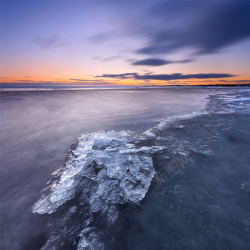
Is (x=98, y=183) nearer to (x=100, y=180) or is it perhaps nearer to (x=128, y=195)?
(x=100, y=180)

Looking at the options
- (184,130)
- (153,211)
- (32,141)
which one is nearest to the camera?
(153,211)

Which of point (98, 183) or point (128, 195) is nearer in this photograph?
point (128, 195)

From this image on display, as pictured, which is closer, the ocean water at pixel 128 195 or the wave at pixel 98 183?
the ocean water at pixel 128 195

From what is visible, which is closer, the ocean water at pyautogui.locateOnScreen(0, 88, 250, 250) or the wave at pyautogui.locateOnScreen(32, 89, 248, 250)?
the ocean water at pyautogui.locateOnScreen(0, 88, 250, 250)

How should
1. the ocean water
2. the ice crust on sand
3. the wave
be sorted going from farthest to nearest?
the ice crust on sand → the wave → the ocean water

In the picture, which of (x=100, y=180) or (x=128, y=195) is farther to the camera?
(x=100, y=180)

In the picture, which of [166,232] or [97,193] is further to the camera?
[97,193]


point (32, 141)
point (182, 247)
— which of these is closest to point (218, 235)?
point (182, 247)

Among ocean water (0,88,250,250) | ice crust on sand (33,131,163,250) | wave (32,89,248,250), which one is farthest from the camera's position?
ice crust on sand (33,131,163,250)

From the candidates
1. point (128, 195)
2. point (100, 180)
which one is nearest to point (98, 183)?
point (100, 180)

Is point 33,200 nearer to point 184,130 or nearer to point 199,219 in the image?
point 199,219

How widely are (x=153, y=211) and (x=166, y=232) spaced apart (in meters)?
0.37

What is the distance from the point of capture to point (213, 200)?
250cm

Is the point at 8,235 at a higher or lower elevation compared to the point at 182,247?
lower
